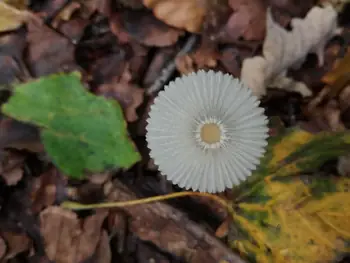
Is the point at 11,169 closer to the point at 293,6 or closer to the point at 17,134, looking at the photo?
the point at 17,134

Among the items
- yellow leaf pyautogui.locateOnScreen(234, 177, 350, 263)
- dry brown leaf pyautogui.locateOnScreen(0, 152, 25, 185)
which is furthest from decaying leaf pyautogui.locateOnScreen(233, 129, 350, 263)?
dry brown leaf pyautogui.locateOnScreen(0, 152, 25, 185)

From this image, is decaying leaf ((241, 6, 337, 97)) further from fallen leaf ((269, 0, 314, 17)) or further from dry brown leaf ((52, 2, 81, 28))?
dry brown leaf ((52, 2, 81, 28))

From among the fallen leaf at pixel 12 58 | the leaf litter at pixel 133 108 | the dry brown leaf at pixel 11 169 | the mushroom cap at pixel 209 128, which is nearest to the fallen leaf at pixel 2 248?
the leaf litter at pixel 133 108

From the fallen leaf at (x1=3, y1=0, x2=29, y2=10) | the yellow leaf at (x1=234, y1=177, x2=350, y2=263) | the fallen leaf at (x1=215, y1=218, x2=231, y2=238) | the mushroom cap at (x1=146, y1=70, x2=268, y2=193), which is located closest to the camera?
the mushroom cap at (x1=146, y1=70, x2=268, y2=193)

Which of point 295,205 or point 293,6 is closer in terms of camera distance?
point 295,205

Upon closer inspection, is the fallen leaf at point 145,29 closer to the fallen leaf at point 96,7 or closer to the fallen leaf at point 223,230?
the fallen leaf at point 96,7

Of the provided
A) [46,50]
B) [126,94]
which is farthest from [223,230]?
[46,50]
